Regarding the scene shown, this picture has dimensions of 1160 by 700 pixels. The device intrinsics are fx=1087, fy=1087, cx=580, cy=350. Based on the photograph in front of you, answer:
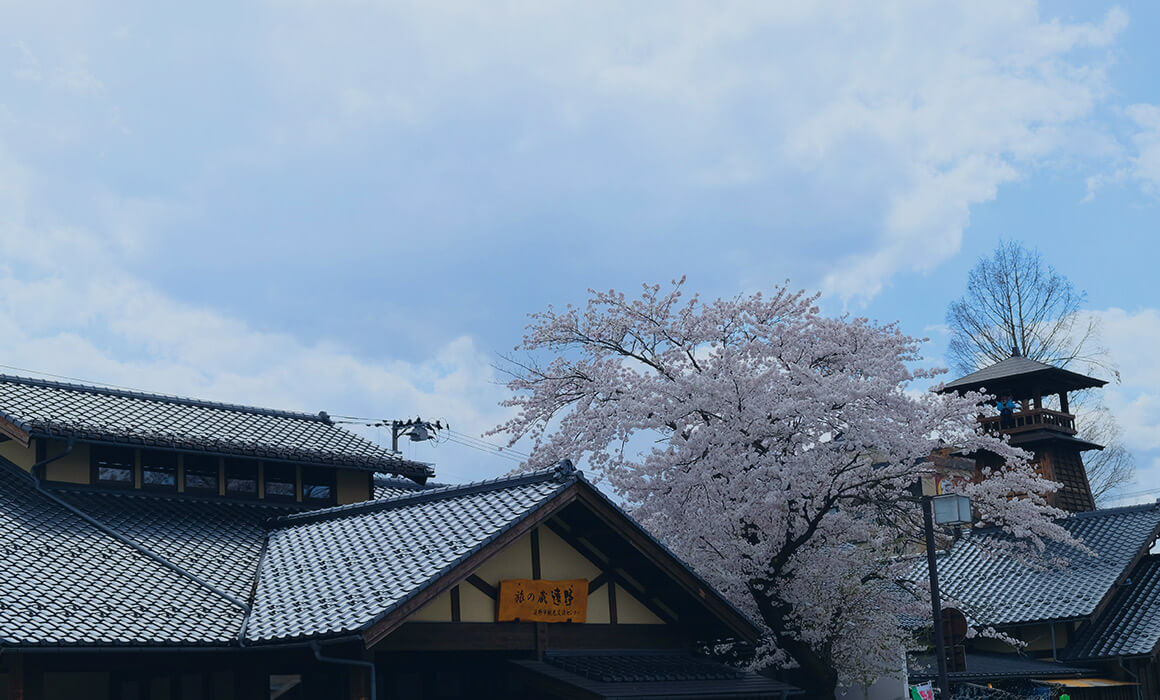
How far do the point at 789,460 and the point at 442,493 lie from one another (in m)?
7.38

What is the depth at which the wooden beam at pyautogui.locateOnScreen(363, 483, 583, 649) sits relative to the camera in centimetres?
1280

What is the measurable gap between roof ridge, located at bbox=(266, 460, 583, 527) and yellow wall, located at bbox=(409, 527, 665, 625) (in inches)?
36.0

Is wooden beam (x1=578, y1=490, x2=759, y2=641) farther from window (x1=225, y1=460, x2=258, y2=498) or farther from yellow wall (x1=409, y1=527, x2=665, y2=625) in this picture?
window (x1=225, y1=460, x2=258, y2=498)

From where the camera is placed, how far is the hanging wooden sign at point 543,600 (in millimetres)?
15625

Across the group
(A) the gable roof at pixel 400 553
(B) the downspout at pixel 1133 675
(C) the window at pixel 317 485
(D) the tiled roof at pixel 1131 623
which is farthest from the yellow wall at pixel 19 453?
(B) the downspout at pixel 1133 675

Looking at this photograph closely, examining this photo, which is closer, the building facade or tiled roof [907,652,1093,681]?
the building facade

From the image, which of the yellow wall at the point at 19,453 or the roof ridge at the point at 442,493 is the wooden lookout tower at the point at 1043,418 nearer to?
A: the roof ridge at the point at 442,493

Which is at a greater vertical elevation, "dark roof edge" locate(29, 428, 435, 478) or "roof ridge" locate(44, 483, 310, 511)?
"dark roof edge" locate(29, 428, 435, 478)

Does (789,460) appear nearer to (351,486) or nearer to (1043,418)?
(351,486)

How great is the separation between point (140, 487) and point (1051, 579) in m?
28.3

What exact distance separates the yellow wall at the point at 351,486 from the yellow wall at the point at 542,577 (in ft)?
24.4

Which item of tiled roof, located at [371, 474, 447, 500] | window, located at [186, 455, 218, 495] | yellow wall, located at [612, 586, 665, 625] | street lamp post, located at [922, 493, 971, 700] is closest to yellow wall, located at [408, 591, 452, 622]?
yellow wall, located at [612, 586, 665, 625]

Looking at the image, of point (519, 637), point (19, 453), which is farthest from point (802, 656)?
point (19, 453)

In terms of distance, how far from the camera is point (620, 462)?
2316cm
